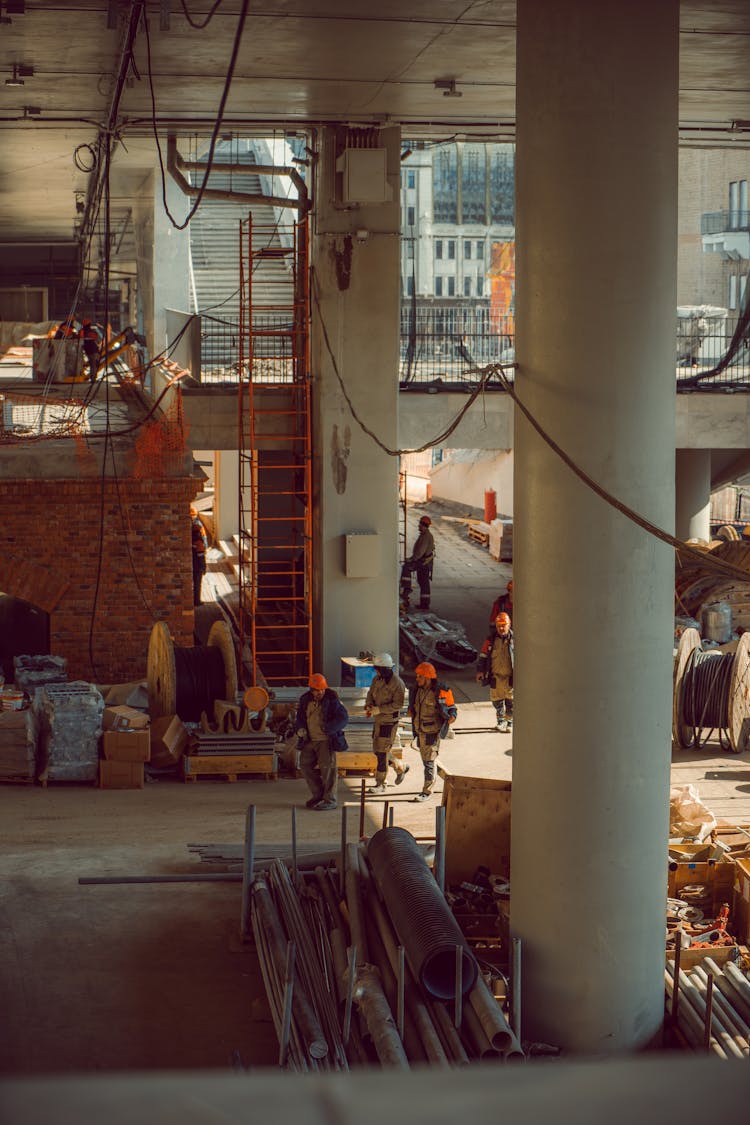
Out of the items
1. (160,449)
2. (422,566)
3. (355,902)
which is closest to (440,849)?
(355,902)

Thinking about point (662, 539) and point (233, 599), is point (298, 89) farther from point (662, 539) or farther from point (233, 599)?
point (233, 599)

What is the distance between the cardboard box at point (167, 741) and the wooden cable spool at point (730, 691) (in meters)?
5.94

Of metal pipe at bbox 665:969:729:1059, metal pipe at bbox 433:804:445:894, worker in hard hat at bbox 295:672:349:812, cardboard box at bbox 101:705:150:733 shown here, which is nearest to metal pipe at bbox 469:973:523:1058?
metal pipe at bbox 665:969:729:1059

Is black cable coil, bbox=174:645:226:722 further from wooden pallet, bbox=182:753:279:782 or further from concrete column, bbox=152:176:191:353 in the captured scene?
concrete column, bbox=152:176:191:353

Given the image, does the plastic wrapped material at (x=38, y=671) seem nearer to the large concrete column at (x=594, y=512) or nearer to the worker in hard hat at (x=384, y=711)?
the worker in hard hat at (x=384, y=711)

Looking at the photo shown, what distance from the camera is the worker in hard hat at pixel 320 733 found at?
46.4 feet

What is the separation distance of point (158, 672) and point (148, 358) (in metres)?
11.2

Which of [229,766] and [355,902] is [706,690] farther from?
[355,902]

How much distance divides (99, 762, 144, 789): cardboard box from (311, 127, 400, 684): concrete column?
4316mm

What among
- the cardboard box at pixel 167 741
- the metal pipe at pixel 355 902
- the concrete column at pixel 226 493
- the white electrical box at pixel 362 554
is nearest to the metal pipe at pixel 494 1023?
the metal pipe at pixel 355 902

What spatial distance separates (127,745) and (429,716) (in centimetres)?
347

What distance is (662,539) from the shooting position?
26.6 feet

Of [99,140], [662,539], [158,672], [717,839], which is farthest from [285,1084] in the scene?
[99,140]

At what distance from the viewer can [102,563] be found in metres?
18.6
